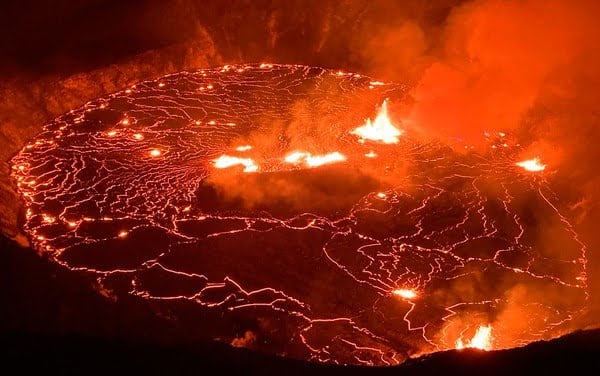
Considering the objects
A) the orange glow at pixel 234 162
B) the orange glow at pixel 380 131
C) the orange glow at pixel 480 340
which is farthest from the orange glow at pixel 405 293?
the orange glow at pixel 380 131

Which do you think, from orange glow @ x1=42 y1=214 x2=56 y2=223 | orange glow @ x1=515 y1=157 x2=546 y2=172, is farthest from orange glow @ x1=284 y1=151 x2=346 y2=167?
orange glow @ x1=42 y1=214 x2=56 y2=223

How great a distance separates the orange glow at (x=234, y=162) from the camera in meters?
8.47

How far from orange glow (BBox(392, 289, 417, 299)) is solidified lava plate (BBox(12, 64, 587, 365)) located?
18 millimetres

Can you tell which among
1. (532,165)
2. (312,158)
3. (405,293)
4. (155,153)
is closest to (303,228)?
(405,293)

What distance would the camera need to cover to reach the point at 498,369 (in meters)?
3.88

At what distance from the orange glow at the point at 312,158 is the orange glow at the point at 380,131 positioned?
984mm

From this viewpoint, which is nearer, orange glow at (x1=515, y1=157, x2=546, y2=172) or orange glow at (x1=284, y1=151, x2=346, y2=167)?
orange glow at (x1=284, y1=151, x2=346, y2=167)

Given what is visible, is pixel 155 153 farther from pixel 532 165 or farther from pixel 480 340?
pixel 532 165

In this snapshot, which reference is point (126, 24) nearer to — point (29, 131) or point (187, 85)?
point (187, 85)

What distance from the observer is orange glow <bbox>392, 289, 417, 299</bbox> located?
606cm

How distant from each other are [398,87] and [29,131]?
8.33 m

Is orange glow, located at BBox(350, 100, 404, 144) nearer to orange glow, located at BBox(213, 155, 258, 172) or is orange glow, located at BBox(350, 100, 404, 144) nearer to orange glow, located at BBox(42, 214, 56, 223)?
orange glow, located at BBox(213, 155, 258, 172)

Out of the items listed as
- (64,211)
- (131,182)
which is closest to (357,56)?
(131,182)

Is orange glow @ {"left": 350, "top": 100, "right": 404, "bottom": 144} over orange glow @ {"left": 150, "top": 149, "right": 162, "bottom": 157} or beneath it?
over
